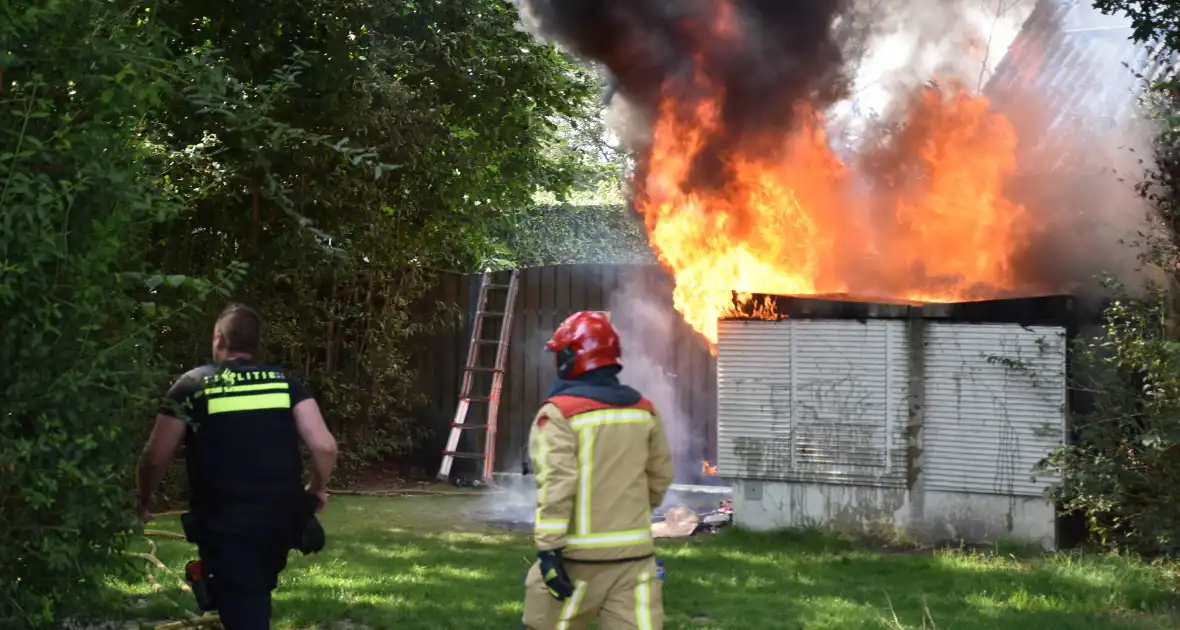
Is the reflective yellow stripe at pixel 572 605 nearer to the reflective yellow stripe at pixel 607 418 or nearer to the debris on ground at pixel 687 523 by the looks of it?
the reflective yellow stripe at pixel 607 418

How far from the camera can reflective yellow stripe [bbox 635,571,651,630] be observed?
4391 mm

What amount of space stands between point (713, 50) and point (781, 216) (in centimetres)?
170

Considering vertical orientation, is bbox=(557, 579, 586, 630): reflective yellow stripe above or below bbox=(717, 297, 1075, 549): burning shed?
below

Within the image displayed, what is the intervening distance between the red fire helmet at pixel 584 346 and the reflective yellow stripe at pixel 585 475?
0.25 meters

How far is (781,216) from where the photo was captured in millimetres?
11117

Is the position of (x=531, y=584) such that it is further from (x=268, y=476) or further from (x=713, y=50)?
(x=713, y=50)

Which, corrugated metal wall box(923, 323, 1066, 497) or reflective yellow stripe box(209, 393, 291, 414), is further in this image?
corrugated metal wall box(923, 323, 1066, 497)

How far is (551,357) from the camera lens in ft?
44.6

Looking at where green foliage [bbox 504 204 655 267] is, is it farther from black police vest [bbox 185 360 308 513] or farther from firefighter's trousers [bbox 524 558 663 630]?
firefighter's trousers [bbox 524 558 663 630]

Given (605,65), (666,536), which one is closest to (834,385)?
(666,536)

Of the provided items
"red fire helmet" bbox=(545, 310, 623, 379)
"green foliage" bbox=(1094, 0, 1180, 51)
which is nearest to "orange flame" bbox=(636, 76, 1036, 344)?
"green foliage" bbox=(1094, 0, 1180, 51)

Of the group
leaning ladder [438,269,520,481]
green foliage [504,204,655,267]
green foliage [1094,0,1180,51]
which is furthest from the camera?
green foliage [504,204,655,267]

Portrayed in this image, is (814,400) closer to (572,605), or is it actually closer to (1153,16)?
(1153,16)

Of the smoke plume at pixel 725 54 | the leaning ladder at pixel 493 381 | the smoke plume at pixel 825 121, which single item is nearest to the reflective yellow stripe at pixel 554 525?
the smoke plume at pixel 825 121
